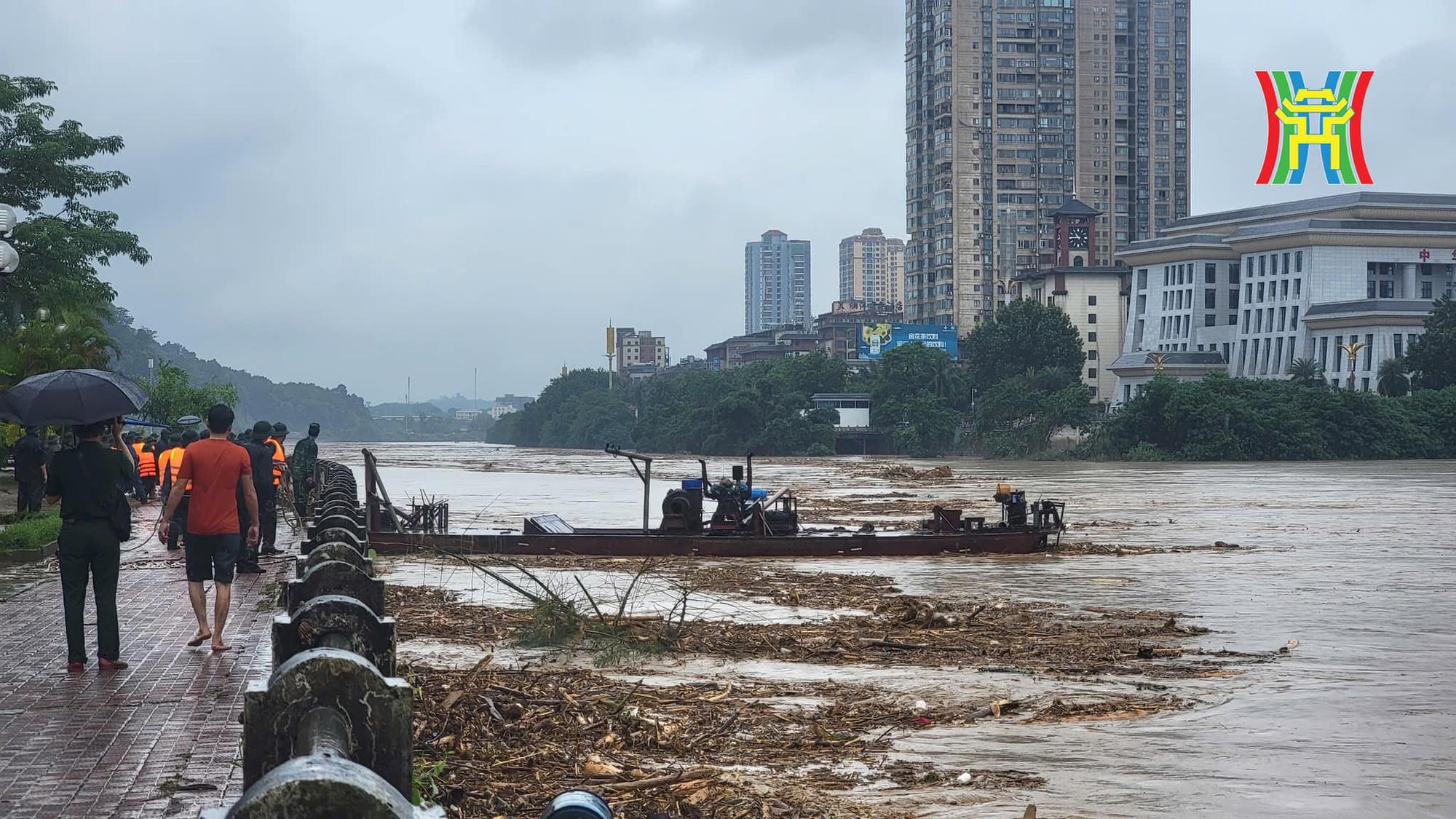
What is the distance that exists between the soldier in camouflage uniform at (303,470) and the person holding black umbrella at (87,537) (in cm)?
1109

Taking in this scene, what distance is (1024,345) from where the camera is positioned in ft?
367

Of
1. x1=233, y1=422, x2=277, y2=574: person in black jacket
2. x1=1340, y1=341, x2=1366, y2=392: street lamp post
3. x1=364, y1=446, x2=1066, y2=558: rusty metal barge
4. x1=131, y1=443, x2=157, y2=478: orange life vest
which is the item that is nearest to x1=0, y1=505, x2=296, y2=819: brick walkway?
x1=233, y1=422, x2=277, y2=574: person in black jacket

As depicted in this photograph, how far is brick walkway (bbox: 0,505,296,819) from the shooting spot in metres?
6.35

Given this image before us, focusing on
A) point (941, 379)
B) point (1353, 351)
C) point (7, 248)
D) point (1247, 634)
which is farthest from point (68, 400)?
point (941, 379)

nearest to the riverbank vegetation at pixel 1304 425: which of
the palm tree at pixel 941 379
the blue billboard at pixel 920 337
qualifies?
the palm tree at pixel 941 379

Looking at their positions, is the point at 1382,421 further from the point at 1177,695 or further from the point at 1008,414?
the point at 1177,695

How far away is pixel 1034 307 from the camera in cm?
11319

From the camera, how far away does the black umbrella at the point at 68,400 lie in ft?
34.0

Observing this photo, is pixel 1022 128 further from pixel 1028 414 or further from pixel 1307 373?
pixel 1307 373

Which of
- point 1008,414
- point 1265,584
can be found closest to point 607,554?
point 1265,584

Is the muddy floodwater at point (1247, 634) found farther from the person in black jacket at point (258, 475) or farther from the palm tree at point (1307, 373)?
the palm tree at point (1307, 373)

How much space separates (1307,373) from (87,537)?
9621 centimetres

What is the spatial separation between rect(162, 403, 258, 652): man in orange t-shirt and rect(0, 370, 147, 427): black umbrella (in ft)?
2.20

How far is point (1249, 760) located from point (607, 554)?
15.2 meters
